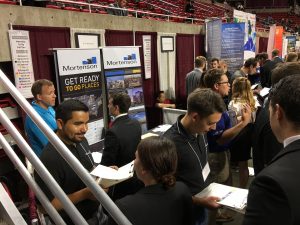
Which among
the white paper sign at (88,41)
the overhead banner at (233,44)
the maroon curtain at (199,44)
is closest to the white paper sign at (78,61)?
the white paper sign at (88,41)

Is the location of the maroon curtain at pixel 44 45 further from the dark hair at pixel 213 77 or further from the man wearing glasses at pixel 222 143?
the man wearing glasses at pixel 222 143

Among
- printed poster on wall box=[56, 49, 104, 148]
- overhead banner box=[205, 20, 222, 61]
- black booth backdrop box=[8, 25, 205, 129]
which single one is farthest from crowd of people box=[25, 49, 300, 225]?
overhead banner box=[205, 20, 222, 61]

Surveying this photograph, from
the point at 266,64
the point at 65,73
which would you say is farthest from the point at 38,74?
the point at 266,64

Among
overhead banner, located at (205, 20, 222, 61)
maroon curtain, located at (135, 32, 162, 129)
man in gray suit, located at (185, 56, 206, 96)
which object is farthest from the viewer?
overhead banner, located at (205, 20, 222, 61)

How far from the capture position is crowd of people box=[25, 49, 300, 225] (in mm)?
1014

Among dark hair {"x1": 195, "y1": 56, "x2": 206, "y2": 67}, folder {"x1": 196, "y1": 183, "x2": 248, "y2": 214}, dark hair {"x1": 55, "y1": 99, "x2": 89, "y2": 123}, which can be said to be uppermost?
dark hair {"x1": 195, "y1": 56, "x2": 206, "y2": 67}

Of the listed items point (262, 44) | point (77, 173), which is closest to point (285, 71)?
point (77, 173)

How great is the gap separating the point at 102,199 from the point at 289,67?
1.75m

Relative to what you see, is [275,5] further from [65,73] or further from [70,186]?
[70,186]

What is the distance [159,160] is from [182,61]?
640 cm

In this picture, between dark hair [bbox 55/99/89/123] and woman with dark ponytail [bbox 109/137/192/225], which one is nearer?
woman with dark ponytail [bbox 109/137/192/225]

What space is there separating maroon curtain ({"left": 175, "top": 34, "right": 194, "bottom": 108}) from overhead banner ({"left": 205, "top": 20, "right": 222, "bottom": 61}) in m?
0.53

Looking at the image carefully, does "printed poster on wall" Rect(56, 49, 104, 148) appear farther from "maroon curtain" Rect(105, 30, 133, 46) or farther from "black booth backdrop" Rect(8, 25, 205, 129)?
"maroon curtain" Rect(105, 30, 133, 46)

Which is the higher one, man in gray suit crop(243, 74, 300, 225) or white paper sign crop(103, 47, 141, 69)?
white paper sign crop(103, 47, 141, 69)
